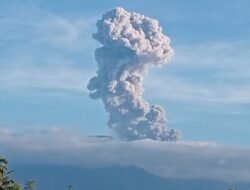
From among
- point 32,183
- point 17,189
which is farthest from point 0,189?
point 32,183

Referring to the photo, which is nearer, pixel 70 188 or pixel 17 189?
pixel 17 189

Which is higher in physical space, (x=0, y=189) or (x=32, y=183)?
(x=32, y=183)

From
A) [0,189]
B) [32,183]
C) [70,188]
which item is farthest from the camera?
[70,188]

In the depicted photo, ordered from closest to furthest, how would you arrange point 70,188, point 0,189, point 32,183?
point 0,189
point 32,183
point 70,188

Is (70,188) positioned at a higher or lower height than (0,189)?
higher

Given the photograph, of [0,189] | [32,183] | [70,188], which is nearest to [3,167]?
[0,189]

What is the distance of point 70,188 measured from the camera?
10838cm

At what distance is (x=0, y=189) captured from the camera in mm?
61875

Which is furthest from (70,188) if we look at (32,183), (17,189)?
(17,189)

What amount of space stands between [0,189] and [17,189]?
5.01 feet

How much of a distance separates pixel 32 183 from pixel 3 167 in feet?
88.7

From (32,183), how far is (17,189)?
26.7 metres

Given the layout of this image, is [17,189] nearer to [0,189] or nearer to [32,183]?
[0,189]

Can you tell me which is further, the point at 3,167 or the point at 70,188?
the point at 70,188
